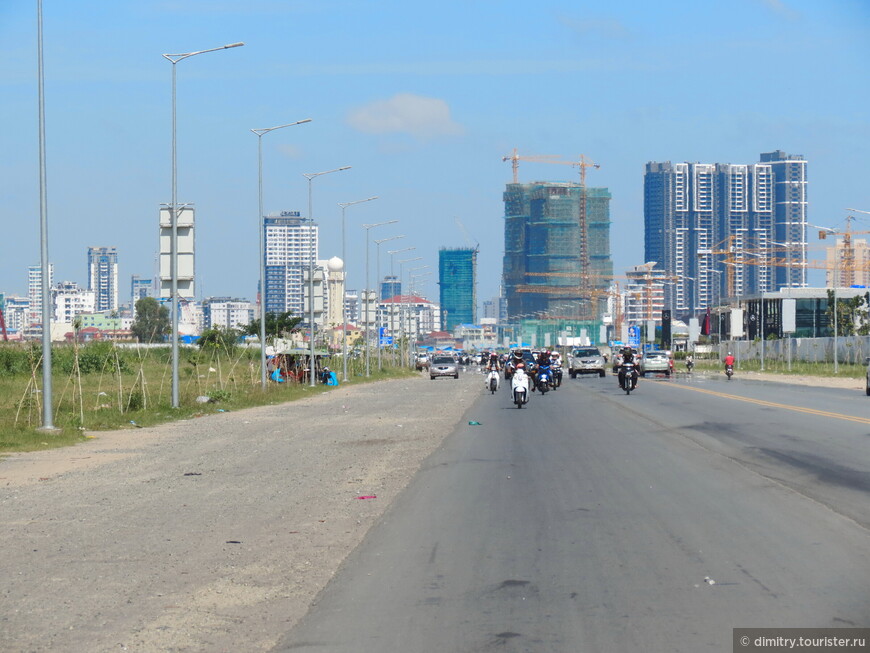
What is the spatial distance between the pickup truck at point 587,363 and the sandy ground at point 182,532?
45358mm

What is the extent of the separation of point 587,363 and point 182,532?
58.5 metres

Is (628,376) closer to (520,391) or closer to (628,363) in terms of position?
(628,363)

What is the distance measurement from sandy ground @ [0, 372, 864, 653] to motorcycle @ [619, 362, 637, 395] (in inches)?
782

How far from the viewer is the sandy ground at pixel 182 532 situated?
742cm

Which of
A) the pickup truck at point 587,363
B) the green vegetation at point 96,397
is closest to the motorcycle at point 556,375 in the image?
the green vegetation at point 96,397

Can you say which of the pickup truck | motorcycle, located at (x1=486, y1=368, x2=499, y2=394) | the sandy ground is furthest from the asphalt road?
the pickup truck

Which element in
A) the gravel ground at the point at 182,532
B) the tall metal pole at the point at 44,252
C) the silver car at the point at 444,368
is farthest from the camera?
the silver car at the point at 444,368

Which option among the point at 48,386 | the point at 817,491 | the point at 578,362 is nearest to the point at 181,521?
the point at 817,491

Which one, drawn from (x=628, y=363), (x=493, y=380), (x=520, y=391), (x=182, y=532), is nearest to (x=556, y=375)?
(x=493, y=380)

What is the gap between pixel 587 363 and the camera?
68625 millimetres

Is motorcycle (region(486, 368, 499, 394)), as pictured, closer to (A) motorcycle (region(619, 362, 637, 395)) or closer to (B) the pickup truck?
(A) motorcycle (region(619, 362, 637, 395))

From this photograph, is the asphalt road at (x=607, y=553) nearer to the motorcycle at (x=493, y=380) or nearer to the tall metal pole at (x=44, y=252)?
the tall metal pole at (x=44, y=252)

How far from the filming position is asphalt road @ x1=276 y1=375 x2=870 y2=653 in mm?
7062

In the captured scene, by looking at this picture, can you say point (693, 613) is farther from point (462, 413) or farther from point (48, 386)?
point (462, 413)
